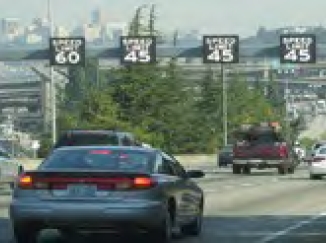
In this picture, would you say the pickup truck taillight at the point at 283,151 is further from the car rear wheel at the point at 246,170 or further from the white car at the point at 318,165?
the white car at the point at 318,165

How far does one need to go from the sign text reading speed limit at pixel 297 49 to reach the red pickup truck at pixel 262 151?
8.35 meters

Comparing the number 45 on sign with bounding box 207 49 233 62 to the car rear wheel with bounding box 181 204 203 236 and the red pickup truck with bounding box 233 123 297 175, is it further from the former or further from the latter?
the car rear wheel with bounding box 181 204 203 236

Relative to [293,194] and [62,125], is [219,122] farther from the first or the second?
[293,194]

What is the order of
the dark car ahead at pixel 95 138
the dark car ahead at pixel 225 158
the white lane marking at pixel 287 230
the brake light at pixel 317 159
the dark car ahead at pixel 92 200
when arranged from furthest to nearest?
the dark car ahead at pixel 225 158, the brake light at pixel 317 159, the dark car ahead at pixel 95 138, the white lane marking at pixel 287 230, the dark car ahead at pixel 92 200

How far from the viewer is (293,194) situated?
112 ft

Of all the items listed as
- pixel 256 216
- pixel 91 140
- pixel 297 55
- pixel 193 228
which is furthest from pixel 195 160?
pixel 193 228

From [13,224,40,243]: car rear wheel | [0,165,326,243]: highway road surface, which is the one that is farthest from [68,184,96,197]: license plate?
[0,165,326,243]: highway road surface

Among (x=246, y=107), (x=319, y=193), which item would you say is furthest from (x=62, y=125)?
(x=319, y=193)

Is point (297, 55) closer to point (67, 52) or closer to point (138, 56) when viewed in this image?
point (138, 56)

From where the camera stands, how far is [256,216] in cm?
2417

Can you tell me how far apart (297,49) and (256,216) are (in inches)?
1648

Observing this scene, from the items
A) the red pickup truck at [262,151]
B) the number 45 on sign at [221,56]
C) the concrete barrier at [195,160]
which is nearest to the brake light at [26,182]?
the red pickup truck at [262,151]

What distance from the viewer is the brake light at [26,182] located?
54.3 ft

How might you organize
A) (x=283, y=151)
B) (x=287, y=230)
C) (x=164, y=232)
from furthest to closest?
(x=283, y=151), (x=287, y=230), (x=164, y=232)
